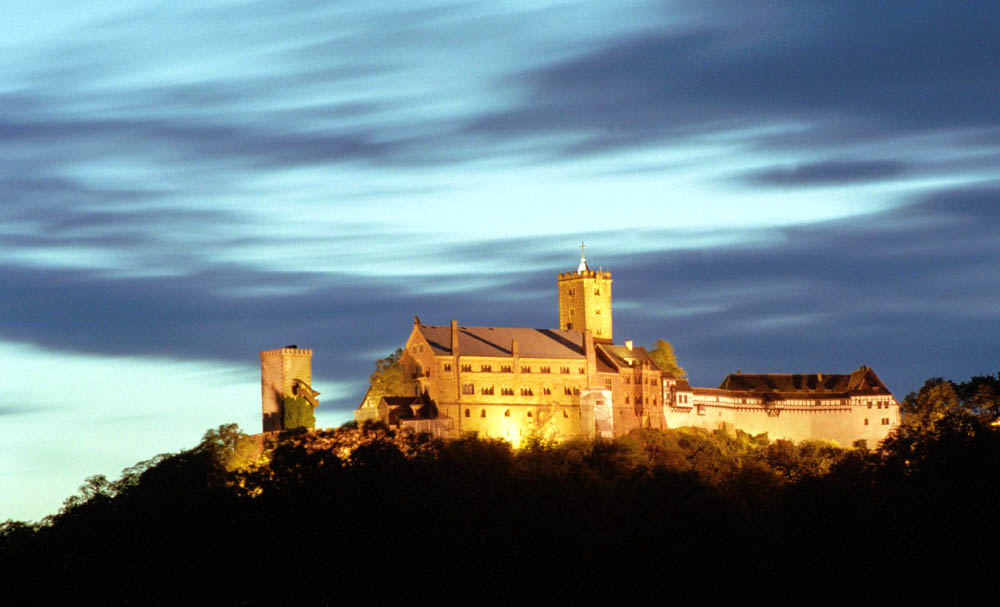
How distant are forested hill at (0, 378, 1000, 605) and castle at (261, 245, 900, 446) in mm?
37013

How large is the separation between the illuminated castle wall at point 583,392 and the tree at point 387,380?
157 centimetres

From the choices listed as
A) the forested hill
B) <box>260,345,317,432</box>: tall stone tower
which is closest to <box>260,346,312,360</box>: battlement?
<box>260,345,317,432</box>: tall stone tower

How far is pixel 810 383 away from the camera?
15550 centimetres

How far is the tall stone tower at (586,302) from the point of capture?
508ft

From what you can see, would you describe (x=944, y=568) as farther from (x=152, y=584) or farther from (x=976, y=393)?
(x=976, y=393)

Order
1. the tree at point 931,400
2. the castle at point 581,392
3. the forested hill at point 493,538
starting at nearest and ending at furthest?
1. the forested hill at point 493,538
2. the castle at point 581,392
3. the tree at point 931,400

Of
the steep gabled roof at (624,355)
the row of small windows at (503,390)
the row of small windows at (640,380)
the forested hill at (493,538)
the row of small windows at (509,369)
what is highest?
the steep gabled roof at (624,355)

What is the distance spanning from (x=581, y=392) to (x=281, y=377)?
2436cm

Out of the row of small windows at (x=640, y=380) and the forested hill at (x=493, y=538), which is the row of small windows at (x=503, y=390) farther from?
the forested hill at (x=493, y=538)

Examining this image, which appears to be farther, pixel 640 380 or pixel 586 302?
pixel 586 302

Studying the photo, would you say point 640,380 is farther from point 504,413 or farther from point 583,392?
point 504,413

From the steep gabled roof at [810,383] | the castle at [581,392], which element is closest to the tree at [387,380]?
the castle at [581,392]

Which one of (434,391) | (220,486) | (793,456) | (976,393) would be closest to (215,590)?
(220,486)

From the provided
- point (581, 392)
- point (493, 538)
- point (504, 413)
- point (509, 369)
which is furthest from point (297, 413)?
point (493, 538)
